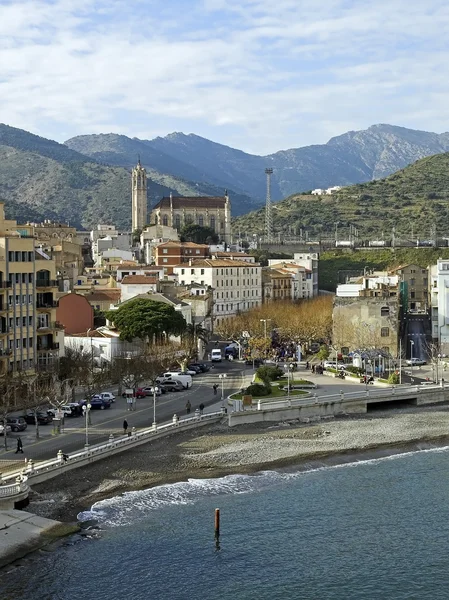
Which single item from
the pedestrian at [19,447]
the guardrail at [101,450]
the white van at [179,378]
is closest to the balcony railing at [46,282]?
the white van at [179,378]

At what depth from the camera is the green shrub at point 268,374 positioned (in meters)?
68.1

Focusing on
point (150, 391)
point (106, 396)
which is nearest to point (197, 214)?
point (150, 391)

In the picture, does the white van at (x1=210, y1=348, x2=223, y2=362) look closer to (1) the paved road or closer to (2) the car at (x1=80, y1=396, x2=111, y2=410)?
(1) the paved road

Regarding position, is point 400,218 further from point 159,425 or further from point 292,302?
point 159,425

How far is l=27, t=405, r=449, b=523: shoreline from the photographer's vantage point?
138 feet

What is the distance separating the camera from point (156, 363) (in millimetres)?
69438

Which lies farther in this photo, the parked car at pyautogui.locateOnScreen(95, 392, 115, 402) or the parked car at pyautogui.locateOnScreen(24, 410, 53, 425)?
the parked car at pyautogui.locateOnScreen(95, 392, 115, 402)

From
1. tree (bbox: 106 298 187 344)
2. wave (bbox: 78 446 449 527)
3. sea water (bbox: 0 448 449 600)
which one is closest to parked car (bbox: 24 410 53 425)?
wave (bbox: 78 446 449 527)

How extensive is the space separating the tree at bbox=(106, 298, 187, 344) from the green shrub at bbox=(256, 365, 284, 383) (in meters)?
12.0

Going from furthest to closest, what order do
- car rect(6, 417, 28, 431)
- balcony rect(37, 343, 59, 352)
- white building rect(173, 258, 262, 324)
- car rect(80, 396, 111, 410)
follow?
white building rect(173, 258, 262, 324)
balcony rect(37, 343, 59, 352)
car rect(80, 396, 111, 410)
car rect(6, 417, 28, 431)

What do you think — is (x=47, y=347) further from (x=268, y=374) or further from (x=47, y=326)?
(x=268, y=374)

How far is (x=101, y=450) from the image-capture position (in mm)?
46656

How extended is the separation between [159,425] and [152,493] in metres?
10.5

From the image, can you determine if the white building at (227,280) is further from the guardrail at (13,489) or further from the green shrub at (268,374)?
the guardrail at (13,489)
